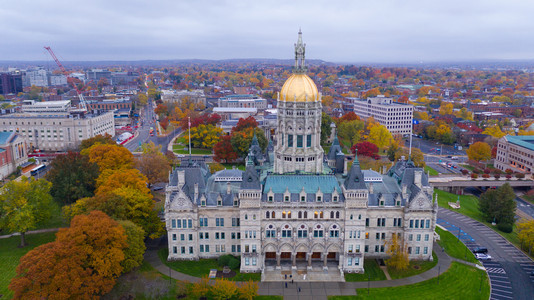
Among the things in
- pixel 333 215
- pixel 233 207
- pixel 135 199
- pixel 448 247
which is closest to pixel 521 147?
pixel 448 247

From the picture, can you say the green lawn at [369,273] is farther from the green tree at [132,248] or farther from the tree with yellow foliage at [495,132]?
the tree with yellow foliage at [495,132]

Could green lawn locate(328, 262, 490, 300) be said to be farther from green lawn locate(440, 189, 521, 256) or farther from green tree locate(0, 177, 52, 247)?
green tree locate(0, 177, 52, 247)

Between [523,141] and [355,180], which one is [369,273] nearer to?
[355,180]

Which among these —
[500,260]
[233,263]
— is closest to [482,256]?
[500,260]

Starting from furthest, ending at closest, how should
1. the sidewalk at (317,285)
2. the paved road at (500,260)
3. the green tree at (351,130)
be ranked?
the green tree at (351,130)
the paved road at (500,260)
the sidewalk at (317,285)

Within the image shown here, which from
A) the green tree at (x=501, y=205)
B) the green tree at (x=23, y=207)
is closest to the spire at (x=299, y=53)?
the green tree at (x=501, y=205)

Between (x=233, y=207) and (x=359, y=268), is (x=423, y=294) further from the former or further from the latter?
(x=233, y=207)
